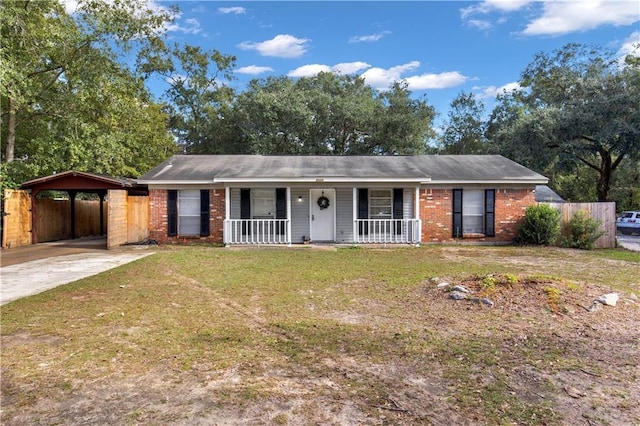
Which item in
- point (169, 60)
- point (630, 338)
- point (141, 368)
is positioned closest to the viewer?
point (141, 368)

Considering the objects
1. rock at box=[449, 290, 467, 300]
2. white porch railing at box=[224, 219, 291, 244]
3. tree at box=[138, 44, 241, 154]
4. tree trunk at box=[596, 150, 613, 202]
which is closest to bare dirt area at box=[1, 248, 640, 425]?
rock at box=[449, 290, 467, 300]

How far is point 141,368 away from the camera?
3592 millimetres

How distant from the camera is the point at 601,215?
44.3ft

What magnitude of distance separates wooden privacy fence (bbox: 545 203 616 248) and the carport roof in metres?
15.0

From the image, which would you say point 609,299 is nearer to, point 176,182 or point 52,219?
point 176,182

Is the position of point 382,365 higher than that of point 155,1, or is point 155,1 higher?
point 155,1

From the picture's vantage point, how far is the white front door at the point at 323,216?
567 inches

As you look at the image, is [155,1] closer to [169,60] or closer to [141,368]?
[169,60]

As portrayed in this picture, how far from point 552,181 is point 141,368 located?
99.7 feet

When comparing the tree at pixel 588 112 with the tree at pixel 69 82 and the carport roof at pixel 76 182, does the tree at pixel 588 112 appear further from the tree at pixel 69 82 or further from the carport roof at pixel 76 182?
the tree at pixel 69 82

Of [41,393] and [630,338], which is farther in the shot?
[630,338]

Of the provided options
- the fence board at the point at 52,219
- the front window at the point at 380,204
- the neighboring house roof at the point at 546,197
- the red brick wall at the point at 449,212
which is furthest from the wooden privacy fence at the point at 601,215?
the fence board at the point at 52,219

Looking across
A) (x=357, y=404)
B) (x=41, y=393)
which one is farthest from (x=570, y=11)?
(x=41, y=393)

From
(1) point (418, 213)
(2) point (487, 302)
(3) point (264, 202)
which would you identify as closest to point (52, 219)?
(3) point (264, 202)
